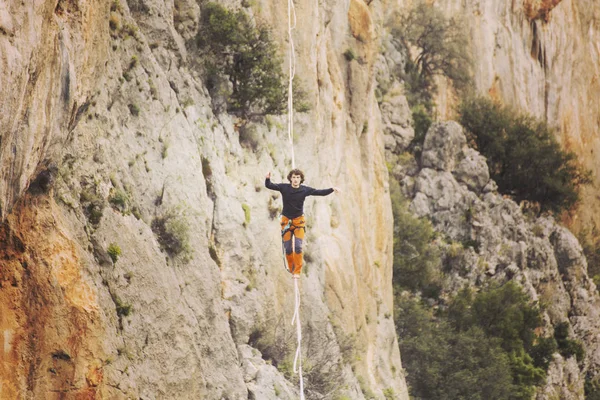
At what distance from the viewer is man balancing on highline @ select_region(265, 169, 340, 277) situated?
59.6ft

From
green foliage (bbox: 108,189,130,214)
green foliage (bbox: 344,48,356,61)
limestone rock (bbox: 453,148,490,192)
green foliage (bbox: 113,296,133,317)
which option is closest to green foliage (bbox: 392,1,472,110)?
limestone rock (bbox: 453,148,490,192)

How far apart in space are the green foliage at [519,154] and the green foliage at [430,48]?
7.15ft

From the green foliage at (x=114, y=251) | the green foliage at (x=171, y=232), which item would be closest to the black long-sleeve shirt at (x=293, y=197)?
the green foliage at (x=171, y=232)

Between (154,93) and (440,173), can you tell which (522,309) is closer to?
(440,173)

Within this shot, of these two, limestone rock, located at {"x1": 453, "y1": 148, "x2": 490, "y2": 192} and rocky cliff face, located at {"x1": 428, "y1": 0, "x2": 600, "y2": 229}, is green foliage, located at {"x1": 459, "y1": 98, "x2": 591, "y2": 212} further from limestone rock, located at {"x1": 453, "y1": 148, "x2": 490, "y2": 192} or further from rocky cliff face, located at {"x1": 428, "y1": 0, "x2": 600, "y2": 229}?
limestone rock, located at {"x1": 453, "y1": 148, "x2": 490, "y2": 192}

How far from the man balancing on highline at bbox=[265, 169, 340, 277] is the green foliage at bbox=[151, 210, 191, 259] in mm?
1720

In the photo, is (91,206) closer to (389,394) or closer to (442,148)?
(389,394)

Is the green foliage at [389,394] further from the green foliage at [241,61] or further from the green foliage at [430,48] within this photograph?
the green foliage at [430,48]

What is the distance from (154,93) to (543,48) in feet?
167

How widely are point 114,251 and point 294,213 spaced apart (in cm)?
430

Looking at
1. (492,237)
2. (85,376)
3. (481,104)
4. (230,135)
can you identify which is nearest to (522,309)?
(492,237)

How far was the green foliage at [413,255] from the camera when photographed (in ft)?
138

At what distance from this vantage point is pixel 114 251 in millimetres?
15391

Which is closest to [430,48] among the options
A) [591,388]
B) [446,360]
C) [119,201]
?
[591,388]
